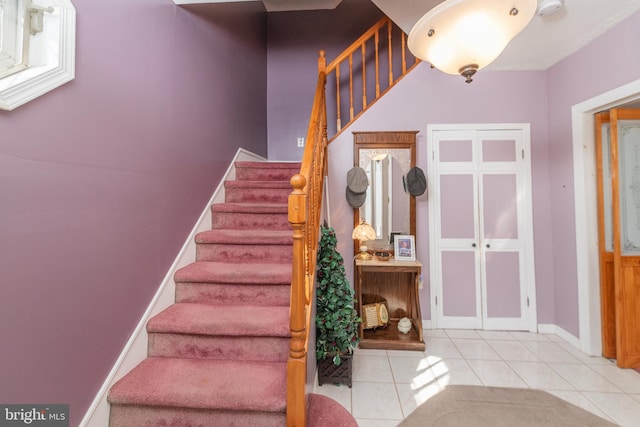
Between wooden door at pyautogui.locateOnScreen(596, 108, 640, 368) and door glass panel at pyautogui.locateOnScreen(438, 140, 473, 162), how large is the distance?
3.48 ft

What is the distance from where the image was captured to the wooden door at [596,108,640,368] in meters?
2.28

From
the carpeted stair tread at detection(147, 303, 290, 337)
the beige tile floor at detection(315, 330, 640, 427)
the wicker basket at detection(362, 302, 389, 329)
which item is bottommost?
the beige tile floor at detection(315, 330, 640, 427)

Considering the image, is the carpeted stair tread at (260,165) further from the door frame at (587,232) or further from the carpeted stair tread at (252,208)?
the door frame at (587,232)

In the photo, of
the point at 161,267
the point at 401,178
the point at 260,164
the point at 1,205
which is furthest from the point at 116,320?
the point at 401,178

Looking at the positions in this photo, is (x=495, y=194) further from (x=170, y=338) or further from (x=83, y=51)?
(x=83, y=51)

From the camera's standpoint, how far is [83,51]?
4.30 ft

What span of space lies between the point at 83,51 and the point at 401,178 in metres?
2.69

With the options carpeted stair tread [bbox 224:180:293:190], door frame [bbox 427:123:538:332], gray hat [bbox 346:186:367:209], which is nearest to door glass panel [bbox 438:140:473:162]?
door frame [bbox 427:123:538:332]

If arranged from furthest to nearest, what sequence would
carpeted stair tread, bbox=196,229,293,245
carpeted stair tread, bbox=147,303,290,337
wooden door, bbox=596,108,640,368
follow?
wooden door, bbox=596,108,640,368, carpeted stair tread, bbox=196,229,293,245, carpeted stair tread, bbox=147,303,290,337

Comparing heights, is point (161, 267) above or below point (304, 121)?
below

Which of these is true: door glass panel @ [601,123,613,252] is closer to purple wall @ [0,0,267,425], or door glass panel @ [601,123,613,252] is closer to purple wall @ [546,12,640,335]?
purple wall @ [546,12,640,335]

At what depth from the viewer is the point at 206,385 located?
4.54 feet

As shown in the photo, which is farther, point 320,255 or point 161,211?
point 320,255

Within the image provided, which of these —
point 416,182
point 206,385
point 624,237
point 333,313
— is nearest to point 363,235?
point 416,182
